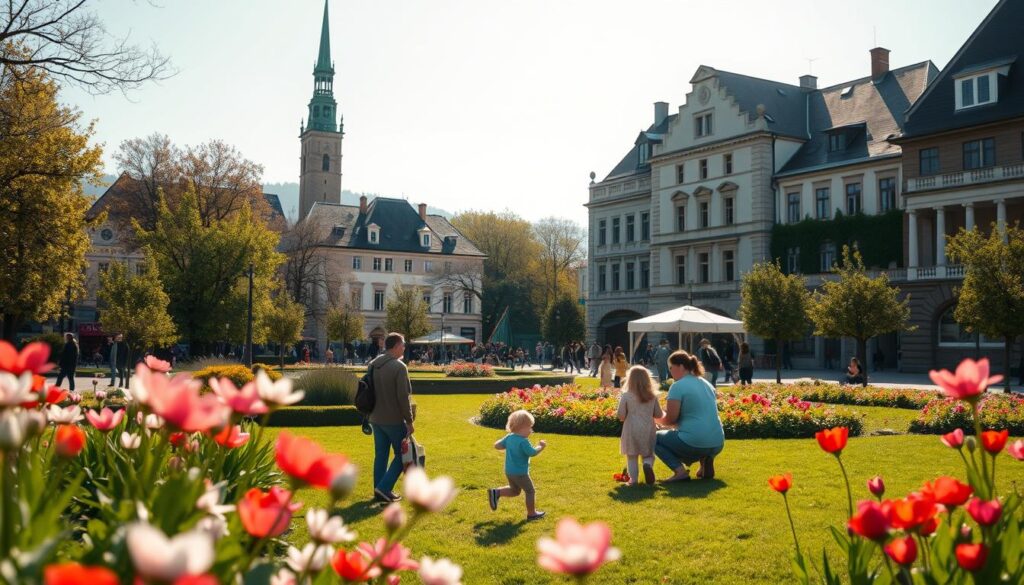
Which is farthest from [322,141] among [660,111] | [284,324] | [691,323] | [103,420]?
[103,420]

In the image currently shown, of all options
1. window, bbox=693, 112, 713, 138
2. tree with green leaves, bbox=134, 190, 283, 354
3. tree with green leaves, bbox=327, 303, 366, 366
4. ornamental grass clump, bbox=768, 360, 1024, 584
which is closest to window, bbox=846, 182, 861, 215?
window, bbox=693, 112, 713, 138

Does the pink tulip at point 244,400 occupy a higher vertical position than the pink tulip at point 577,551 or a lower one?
higher

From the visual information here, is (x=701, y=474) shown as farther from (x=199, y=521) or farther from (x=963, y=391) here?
(x=199, y=521)

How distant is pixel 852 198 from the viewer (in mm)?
47781

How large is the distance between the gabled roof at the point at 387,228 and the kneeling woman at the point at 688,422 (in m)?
64.2

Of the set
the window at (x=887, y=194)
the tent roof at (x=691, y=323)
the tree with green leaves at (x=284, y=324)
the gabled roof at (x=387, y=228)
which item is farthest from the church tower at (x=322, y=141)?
the tent roof at (x=691, y=323)

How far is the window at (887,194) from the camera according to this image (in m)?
45.7

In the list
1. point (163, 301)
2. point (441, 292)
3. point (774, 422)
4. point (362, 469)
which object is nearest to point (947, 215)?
point (774, 422)

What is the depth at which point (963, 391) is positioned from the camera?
323cm

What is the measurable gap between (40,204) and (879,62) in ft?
145

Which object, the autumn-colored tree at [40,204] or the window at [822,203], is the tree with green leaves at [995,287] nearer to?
the window at [822,203]

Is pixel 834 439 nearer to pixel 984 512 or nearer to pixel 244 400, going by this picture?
pixel 984 512

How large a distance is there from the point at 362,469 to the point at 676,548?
589 cm

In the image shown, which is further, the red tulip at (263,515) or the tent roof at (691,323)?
the tent roof at (691,323)
